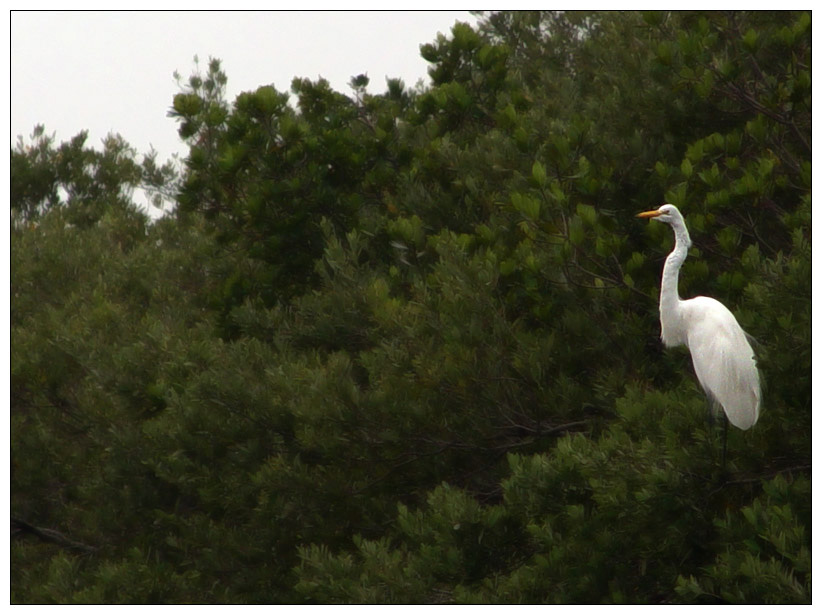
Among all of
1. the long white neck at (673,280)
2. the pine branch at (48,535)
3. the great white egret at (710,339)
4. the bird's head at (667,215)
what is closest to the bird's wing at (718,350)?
the great white egret at (710,339)

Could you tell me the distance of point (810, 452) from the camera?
4.82 m

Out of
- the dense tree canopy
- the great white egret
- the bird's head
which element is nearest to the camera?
the dense tree canopy

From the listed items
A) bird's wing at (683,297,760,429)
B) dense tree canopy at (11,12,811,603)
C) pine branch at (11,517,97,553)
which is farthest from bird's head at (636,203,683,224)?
pine branch at (11,517,97,553)

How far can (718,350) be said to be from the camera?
5.59m

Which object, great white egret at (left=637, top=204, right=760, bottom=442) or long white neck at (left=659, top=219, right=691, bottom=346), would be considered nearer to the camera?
great white egret at (left=637, top=204, right=760, bottom=442)

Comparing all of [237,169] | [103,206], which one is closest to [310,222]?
[237,169]

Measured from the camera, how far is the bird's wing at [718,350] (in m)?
5.39

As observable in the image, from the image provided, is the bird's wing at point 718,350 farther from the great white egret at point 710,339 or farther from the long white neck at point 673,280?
the long white neck at point 673,280

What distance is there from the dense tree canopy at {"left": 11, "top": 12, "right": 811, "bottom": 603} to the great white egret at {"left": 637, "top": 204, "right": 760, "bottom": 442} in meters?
0.13

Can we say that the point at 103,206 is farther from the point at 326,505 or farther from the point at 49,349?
the point at 326,505

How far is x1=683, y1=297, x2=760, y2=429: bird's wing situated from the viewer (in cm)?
539

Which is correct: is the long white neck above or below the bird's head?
below

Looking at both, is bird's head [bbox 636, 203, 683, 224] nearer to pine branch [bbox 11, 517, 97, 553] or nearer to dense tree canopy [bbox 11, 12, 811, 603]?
dense tree canopy [bbox 11, 12, 811, 603]

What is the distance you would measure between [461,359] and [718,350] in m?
1.35
